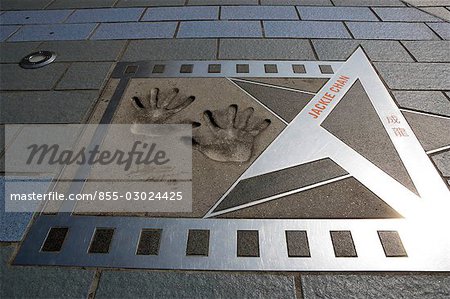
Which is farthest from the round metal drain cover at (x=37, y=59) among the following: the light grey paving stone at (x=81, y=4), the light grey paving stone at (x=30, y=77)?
the light grey paving stone at (x=81, y=4)

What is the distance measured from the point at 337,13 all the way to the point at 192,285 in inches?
133

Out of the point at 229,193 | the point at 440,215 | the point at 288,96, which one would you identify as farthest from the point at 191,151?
the point at 440,215

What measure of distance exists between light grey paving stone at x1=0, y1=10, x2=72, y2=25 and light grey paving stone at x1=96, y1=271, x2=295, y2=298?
3292mm

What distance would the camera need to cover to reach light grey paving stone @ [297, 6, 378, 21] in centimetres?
373

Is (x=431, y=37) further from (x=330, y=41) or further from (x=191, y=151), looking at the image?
(x=191, y=151)

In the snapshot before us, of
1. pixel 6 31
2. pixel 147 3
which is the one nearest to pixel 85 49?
pixel 6 31

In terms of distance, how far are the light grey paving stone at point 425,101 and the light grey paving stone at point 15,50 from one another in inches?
128

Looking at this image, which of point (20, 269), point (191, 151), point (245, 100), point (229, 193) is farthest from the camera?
point (245, 100)

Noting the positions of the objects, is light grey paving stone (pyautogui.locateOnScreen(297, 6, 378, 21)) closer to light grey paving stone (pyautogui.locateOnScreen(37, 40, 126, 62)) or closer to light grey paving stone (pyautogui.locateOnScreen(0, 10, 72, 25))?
light grey paving stone (pyautogui.locateOnScreen(37, 40, 126, 62))

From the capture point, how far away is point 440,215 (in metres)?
1.82

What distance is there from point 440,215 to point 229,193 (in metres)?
1.10

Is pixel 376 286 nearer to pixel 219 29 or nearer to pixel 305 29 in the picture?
pixel 305 29

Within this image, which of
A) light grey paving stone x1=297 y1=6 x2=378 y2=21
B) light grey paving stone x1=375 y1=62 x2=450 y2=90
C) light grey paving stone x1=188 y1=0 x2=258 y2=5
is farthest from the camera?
light grey paving stone x1=188 y1=0 x2=258 y2=5

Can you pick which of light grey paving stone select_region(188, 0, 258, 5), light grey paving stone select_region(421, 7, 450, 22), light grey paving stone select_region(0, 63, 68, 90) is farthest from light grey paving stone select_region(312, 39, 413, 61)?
light grey paving stone select_region(0, 63, 68, 90)
